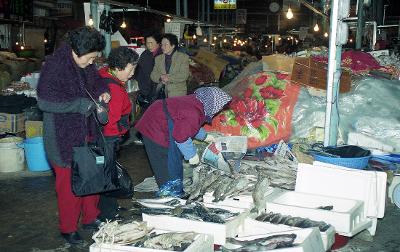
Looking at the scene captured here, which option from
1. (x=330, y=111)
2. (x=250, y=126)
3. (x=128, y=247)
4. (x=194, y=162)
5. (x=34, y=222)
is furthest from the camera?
(x=250, y=126)

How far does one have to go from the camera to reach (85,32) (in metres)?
4.42

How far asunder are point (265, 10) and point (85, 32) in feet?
170

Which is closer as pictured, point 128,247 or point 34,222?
point 128,247

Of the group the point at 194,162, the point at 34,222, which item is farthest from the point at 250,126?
the point at 34,222

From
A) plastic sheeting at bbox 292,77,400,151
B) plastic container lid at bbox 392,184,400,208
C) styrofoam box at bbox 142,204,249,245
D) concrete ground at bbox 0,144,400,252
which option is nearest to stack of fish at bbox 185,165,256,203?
styrofoam box at bbox 142,204,249,245

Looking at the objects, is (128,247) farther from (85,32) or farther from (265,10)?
(265,10)

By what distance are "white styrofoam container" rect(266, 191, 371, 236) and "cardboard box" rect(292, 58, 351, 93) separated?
3.75 m

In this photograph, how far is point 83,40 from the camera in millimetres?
4395

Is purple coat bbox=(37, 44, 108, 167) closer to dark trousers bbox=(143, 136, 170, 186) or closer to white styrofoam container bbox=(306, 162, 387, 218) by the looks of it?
dark trousers bbox=(143, 136, 170, 186)

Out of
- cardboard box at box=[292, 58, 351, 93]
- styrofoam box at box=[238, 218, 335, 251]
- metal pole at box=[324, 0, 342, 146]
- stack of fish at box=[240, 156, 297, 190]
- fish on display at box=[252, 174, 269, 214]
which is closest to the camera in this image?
styrofoam box at box=[238, 218, 335, 251]

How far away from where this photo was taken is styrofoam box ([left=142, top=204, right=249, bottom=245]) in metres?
4.04

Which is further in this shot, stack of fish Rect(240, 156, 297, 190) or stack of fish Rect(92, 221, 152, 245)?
stack of fish Rect(240, 156, 297, 190)

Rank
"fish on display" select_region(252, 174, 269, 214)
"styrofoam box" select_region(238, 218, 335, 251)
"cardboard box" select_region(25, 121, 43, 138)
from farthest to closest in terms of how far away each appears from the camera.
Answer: "cardboard box" select_region(25, 121, 43, 138), "fish on display" select_region(252, 174, 269, 214), "styrofoam box" select_region(238, 218, 335, 251)

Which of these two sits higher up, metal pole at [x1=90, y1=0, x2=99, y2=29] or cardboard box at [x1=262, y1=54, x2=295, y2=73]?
metal pole at [x1=90, y1=0, x2=99, y2=29]
